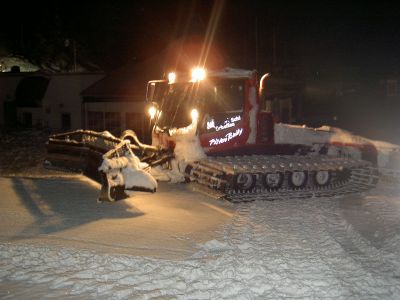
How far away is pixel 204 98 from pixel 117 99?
58.2ft

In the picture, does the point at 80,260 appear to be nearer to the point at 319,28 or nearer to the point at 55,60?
the point at 319,28

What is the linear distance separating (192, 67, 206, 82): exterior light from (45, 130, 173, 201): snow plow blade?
70.9 inches

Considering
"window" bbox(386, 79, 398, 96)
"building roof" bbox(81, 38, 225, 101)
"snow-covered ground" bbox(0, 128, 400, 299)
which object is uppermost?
"building roof" bbox(81, 38, 225, 101)

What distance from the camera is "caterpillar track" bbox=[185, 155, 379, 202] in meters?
9.80

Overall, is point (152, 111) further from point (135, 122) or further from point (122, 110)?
point (122, 110)

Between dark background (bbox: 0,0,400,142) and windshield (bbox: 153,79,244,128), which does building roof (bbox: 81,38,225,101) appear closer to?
dark background (bbox: 0,0,400,142)

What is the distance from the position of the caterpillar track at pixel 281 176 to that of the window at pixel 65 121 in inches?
903

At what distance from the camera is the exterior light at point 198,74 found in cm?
1028

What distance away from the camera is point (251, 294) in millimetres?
5215

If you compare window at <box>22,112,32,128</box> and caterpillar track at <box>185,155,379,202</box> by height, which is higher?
window at <box>22,112,32,128</box>

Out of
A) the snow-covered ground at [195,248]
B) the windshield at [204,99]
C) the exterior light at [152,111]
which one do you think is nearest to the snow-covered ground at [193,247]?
the snow-covered ground at [195,248]

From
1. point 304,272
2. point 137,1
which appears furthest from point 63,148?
point 137,1

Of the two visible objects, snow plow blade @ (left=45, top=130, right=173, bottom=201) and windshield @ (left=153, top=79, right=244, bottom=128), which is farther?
windshield @ (left=153, top=79, right=244, bottom=128)

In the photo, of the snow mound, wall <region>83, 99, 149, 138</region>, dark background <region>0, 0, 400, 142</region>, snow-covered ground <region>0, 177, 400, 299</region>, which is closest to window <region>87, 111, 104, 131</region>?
wall <region>83, 99, 149, 138</region>
